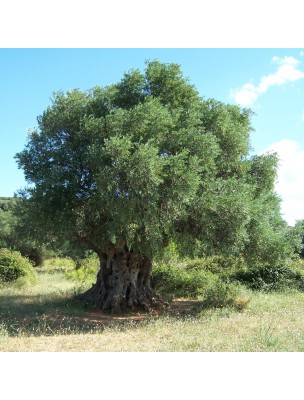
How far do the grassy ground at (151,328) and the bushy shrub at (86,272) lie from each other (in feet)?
23.9

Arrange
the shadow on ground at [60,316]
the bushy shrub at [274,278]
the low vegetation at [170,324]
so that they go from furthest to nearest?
1. the bushy shrub at [274,278]
2. the shadow on ground at [60,316]
3. the low vegetation at [170,324]

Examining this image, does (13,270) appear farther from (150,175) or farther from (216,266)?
(150,175)

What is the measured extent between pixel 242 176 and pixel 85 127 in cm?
723

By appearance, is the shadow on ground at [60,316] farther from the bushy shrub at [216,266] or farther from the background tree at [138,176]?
the bushy shrub at [216,266]

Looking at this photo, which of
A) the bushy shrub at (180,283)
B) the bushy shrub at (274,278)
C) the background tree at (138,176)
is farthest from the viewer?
the bushy shrub at (274,278)

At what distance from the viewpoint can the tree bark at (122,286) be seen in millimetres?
16688

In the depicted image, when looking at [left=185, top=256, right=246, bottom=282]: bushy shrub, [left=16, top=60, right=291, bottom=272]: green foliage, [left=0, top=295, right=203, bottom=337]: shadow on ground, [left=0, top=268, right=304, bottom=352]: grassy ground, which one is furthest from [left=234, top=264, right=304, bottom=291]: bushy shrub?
[left=16, top=60, right=291, bottom=272]: green foliage

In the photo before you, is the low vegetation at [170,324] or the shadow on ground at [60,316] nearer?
the low vegetation at [170,324]

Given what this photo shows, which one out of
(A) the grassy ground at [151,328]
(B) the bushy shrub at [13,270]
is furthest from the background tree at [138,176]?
(B) the bushy shrub at [13,270]

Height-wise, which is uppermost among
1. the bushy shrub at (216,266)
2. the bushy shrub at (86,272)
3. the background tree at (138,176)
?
the background tree at (138,176)

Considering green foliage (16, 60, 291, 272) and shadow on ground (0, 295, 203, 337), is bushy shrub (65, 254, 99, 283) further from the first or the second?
green foliage (16, 60, 291, 272)

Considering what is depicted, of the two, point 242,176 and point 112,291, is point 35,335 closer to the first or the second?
point 112,291

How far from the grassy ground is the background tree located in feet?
6.94

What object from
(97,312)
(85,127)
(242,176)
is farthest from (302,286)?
(85,127)
